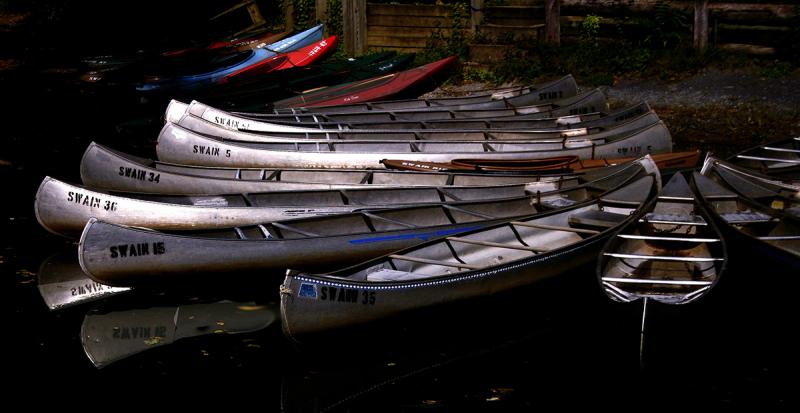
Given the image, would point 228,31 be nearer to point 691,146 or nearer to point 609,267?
point 691,146

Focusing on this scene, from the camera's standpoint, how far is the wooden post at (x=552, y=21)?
62.7ft

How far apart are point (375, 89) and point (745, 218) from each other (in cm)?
997

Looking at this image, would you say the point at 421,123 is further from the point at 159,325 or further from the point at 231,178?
the point at 159,325

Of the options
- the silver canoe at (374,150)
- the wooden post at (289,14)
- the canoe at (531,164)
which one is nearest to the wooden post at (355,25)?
the wooden post at (289,14)

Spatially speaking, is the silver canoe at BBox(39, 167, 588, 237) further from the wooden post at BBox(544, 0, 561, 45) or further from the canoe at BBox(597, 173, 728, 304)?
the wooden post at BBox(544, 0, 561, 45)

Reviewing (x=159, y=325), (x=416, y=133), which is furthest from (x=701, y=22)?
(x=159, y=325)

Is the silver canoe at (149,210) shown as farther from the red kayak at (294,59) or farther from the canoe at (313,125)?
the red kayak at (294,59)

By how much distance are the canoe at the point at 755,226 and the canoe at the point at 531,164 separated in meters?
1.82

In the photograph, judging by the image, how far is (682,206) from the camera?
438 inches

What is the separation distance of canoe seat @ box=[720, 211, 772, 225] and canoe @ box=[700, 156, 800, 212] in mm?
572

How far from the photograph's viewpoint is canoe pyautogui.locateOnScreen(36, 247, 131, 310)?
10516mm

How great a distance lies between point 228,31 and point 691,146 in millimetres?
16021

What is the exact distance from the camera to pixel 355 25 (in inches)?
883

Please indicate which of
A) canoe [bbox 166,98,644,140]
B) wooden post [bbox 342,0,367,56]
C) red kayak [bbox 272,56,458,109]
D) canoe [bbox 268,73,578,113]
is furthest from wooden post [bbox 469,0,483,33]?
canoe [bbox 166,98,644,140]
